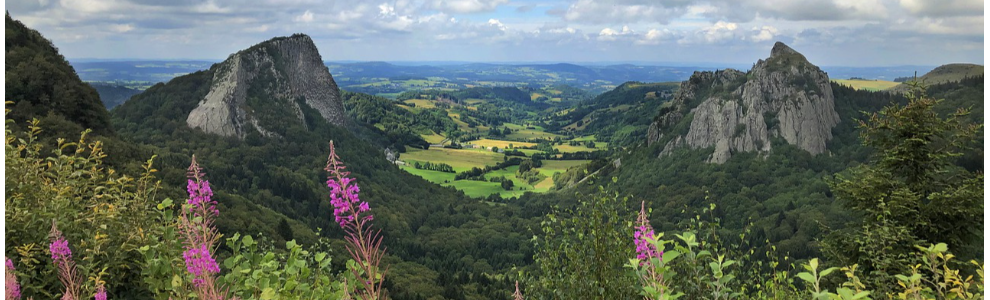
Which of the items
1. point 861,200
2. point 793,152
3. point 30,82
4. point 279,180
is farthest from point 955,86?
point 30,82

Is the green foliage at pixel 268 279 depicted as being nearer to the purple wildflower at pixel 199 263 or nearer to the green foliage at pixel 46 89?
the purple wildflower at pixel 199 263

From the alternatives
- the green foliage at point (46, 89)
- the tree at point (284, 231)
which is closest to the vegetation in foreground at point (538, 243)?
the green foliage at point (46, 89)

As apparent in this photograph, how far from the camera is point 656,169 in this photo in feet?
608

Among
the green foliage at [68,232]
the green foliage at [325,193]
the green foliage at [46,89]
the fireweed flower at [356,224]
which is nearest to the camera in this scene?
the fireweed flower at [356,224]

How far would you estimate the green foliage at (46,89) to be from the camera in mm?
41656

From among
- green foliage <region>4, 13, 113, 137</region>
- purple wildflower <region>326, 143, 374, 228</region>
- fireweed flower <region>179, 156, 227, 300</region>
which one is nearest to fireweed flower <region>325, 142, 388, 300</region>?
purple wildflower <region>326, 143, 374, 228</region>

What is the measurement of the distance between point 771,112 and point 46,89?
178167 mm

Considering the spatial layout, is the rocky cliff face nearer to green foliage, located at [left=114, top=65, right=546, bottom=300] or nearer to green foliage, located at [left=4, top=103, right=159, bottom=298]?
green foliage, located at [left=114, top=65, right=546, bottom=300]

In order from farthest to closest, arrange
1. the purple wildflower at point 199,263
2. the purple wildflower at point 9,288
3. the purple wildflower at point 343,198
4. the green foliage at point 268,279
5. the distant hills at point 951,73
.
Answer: the distant hills at point 951,73, the green foliage at point 268,279, the purple wildflower at point 199,263, the purple wildflower at point 343,198, the purple wildflower at point 9,288

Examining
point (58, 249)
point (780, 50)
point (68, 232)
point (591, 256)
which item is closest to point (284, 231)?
point (591, 256)

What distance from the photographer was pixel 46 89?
146ft

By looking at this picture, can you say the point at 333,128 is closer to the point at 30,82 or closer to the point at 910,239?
the point at 30,82

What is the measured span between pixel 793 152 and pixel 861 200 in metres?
151

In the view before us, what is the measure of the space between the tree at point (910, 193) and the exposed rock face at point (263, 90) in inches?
6167
